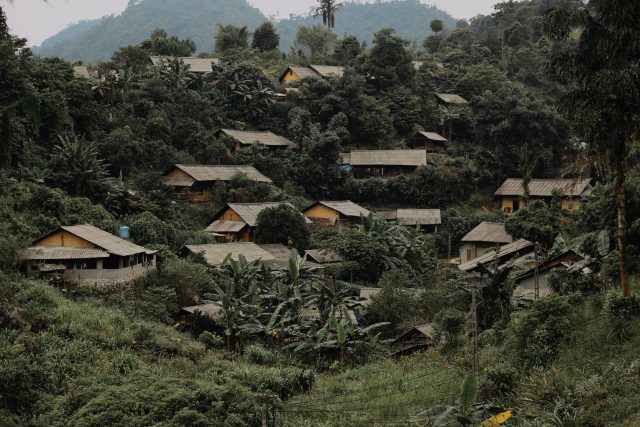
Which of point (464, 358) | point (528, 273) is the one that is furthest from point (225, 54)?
point (464, 358)

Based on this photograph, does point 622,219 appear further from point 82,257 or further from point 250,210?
point 250,210

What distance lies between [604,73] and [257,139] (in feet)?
116

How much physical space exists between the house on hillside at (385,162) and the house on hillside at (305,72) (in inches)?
420

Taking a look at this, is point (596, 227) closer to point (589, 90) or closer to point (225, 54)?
point (589, 90)

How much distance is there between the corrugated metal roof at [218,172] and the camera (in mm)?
41500

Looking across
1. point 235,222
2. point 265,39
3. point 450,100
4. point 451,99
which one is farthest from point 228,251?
point 265,39

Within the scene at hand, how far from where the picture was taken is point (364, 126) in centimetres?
5050

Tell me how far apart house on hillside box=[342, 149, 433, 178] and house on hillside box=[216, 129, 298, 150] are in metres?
3.90

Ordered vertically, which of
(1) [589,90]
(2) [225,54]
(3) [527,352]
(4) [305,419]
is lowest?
(4) [305,419]

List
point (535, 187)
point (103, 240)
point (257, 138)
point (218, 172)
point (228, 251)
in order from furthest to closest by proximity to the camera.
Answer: point (257, 138) < point (535, 187) < point (218, 172) < point (228, 251) < point (103, 240)

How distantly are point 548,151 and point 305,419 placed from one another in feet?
115

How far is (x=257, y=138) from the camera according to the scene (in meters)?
48.1

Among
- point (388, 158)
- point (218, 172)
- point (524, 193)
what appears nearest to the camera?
point (218, 172)

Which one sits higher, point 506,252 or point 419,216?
point 419,216
